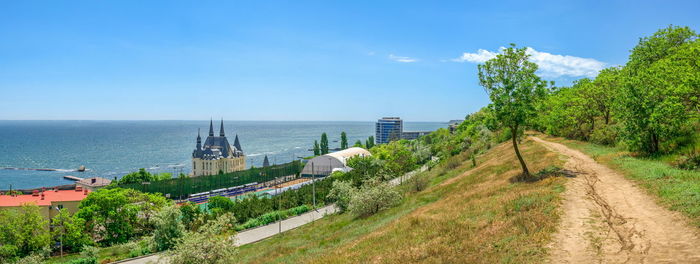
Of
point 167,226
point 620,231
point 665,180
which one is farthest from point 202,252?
point 665,180

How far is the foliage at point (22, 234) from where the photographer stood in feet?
114

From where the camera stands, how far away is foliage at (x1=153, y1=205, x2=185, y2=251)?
3043cm

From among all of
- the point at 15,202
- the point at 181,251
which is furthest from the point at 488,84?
the point at 15,202

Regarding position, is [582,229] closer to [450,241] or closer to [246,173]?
[450,241]

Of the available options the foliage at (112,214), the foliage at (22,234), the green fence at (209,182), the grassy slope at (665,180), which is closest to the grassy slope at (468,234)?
the grassy slope at (665,180)

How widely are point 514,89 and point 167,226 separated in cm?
2732

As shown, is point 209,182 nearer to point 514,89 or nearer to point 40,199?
point 40,199

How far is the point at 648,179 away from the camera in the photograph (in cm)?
1731

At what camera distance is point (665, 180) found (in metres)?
16.5

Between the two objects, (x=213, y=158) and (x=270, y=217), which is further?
(x=213, y=158)

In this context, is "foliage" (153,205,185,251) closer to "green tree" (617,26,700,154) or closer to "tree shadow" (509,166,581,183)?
"tree shadow" (509,166,581,183)

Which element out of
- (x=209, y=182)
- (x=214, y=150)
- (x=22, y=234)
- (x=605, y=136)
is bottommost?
(x=209, y=182)

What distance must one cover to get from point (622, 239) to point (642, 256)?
1304 millimetres

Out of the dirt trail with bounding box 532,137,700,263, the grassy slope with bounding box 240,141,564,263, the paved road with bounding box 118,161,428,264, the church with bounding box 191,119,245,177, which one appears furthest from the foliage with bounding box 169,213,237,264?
the church with bounding box 191,119,245,177
